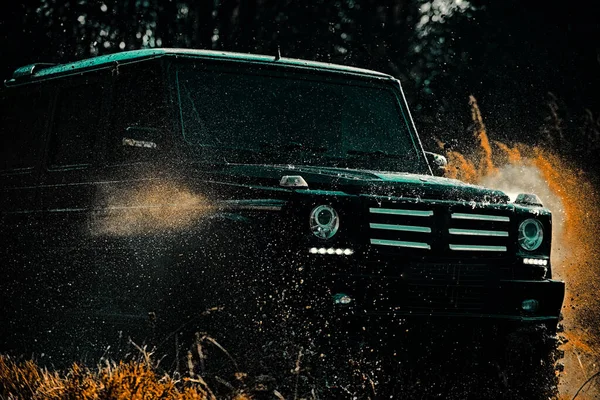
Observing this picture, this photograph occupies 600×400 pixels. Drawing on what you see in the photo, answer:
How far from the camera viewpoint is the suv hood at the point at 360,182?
220 inches

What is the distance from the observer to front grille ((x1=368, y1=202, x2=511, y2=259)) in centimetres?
554

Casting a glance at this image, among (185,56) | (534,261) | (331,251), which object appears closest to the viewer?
(331,251)

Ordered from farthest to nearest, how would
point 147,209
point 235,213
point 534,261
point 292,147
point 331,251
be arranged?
point 292,147
point 147,209
point 534,261
point 235,213
point 331,251

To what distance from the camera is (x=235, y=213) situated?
18.2 ft

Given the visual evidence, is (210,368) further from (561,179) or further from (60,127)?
(561,179)

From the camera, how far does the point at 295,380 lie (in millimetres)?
5203

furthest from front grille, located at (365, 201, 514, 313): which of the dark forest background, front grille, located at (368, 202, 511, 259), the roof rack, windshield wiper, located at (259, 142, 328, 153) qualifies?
the dark forest background

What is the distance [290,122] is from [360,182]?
44.9 inches

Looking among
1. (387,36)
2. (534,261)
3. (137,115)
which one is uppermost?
(387,36)

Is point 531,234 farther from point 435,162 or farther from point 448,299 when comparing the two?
point 435,162

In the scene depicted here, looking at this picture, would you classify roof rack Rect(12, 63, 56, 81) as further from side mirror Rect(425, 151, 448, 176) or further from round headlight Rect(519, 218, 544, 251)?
round headlight Rect(519, 218, 544, 251)

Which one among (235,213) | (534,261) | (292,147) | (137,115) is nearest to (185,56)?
(137,115)

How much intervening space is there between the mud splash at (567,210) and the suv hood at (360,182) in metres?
2.09

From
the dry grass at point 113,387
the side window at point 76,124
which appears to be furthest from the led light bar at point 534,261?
the side window at point 76,124
